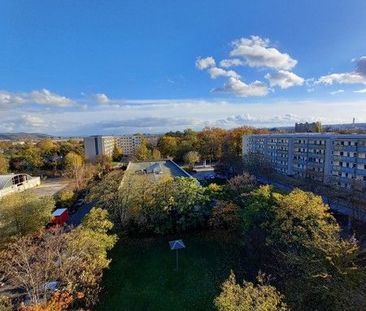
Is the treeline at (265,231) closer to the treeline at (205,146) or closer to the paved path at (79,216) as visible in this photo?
the paved path at (79,216)

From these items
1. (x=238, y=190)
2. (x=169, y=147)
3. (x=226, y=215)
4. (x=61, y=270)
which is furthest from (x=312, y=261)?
(x=169, y=147)

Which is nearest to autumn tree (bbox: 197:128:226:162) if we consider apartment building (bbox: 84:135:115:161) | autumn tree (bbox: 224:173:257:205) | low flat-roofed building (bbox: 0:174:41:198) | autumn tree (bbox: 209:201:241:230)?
apartment building (bbox: 84:135:115:161)

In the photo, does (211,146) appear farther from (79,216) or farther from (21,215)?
(21,215)

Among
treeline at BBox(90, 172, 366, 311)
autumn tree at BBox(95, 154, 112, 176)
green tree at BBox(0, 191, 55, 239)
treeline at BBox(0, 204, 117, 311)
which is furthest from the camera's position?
autumn tree at BBox(95, 154, 112, 176)

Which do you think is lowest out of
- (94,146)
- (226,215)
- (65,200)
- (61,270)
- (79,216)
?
(79,216)

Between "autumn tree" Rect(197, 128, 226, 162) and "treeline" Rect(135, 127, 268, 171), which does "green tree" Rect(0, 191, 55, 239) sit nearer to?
"treeline" Rect(135, 127, 268, 171)

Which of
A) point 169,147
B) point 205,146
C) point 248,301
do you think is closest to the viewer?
point 248,301

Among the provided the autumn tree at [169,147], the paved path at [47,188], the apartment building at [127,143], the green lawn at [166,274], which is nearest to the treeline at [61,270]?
the green lawn at [166,274]
